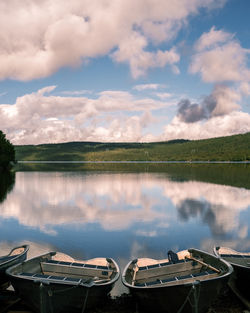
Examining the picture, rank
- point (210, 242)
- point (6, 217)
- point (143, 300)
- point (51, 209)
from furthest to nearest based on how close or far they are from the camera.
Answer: point (51, 209), point (6, 217), point (210, 242), point (143, 300)

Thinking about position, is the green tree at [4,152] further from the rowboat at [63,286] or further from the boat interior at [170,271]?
the boat interior at [170,271]

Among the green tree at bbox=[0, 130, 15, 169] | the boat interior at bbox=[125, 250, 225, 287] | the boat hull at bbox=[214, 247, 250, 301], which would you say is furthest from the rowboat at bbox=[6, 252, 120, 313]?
the green tree at bbox=[0, 130, 15, 169]

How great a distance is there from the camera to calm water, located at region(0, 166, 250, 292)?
22.3 meters

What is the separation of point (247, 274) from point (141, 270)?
4.48 meters

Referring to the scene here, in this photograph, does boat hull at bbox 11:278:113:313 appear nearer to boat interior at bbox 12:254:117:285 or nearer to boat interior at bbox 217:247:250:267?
boat interior at bbox 12:254:117:285

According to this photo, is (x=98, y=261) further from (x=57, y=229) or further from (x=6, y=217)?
(x=6, y=217)

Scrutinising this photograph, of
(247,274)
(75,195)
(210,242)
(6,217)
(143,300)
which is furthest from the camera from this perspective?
(75,195)

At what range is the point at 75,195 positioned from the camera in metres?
47.8

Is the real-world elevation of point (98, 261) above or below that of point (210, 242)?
above

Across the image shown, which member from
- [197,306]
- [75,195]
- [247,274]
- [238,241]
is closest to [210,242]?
[238,241]

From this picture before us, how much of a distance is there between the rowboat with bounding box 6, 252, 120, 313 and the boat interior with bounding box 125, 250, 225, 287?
35.9 inches

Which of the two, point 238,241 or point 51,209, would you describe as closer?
point 238,241

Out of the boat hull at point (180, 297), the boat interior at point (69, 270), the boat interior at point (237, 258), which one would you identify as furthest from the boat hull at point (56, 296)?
the boat interior at point (237, 258)

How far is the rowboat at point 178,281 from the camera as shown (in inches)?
422
